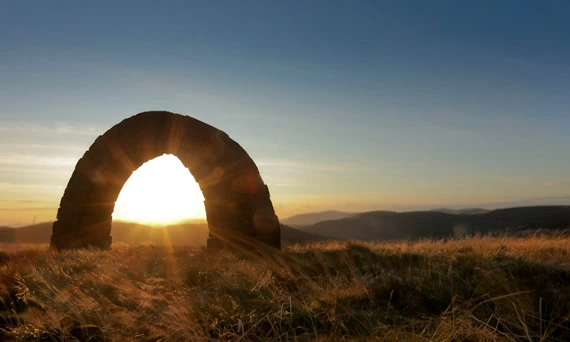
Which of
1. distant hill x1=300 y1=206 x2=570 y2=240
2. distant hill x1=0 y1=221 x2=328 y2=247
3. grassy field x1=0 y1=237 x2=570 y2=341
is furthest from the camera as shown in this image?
distant hill x1=300 y1=206 x2=570 y2=240

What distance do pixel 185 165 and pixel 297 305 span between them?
33.0 ft

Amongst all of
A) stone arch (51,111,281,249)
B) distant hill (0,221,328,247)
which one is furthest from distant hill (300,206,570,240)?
stone arch (51,111,281,249)

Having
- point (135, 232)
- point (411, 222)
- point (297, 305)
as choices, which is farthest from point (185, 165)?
point (411, 222)

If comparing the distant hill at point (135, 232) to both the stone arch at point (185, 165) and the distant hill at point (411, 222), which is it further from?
the stone arch at point (185, 165)

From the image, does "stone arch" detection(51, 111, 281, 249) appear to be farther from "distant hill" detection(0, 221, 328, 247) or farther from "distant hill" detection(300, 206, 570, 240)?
"distant hill" detection(300, 206, 570, 240)

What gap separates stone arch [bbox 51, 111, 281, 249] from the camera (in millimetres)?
12742

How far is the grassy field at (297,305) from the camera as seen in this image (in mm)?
3682

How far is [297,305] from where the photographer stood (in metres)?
4.28

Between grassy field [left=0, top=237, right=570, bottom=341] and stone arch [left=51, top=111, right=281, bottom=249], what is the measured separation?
5765 mm

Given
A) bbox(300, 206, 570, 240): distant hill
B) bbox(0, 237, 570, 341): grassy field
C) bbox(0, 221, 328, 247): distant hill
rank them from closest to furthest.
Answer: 1. bbox(0, 237, 570, 341): grassy field
2. bbox(0, 221, 328, 247): distant hill
3. bbox(300, 206, 570, 240): distant hill

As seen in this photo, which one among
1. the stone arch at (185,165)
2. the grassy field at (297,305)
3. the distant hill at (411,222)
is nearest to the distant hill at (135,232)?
the distant hill at (411,222)

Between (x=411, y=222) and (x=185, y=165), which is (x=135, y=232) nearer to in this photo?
(x=411, y=222)

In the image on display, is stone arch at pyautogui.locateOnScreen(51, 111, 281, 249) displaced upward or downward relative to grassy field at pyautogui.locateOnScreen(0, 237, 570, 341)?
upward

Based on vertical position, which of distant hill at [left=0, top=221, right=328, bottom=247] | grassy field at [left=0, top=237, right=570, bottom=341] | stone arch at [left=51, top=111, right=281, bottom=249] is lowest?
distant hill at [left=0, top=221, right=328, bottom=247]
